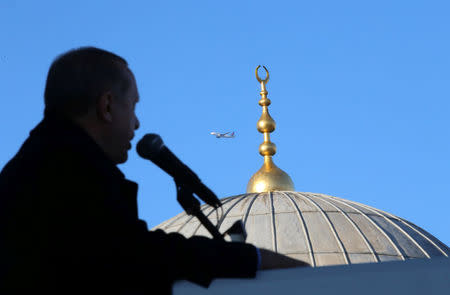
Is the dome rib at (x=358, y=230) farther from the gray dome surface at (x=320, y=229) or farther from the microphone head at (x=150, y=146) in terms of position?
the microphone head at (x=150, y=146)

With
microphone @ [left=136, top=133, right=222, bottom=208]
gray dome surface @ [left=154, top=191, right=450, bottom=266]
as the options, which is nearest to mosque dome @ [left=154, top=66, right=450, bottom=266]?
gray dome surface @ [left=154, top=191, right=450, bottom=266]

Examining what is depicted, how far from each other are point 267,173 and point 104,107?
22.2m

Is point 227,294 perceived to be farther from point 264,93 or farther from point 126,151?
point 264,93

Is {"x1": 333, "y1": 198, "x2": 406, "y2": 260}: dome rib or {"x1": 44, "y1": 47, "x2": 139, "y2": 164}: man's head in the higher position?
{"x1": 333, "y1": 198, "x2": 406, "y2": 260}: dome rib

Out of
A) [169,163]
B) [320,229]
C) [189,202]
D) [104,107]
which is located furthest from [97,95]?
[320,229]

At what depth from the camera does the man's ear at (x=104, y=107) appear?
289cm

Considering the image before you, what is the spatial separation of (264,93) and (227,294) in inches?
988

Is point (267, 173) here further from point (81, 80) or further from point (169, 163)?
point (81, 80)

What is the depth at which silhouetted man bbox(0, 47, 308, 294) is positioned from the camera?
2578mm

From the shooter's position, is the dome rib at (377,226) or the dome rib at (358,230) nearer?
the dome rib at (358,230)

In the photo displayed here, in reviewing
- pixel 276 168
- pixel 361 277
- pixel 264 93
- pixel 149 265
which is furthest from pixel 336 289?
pixel 264 93

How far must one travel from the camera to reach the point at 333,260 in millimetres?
19203

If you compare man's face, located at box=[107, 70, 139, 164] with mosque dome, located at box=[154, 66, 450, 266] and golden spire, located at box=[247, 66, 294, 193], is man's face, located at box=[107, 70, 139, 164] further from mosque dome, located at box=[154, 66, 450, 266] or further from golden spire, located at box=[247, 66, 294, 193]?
golden spire, located at box=[247, 66, 294, 193]

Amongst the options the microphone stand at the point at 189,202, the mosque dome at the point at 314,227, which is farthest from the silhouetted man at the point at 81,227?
the mosque dome at the point at 314,227
